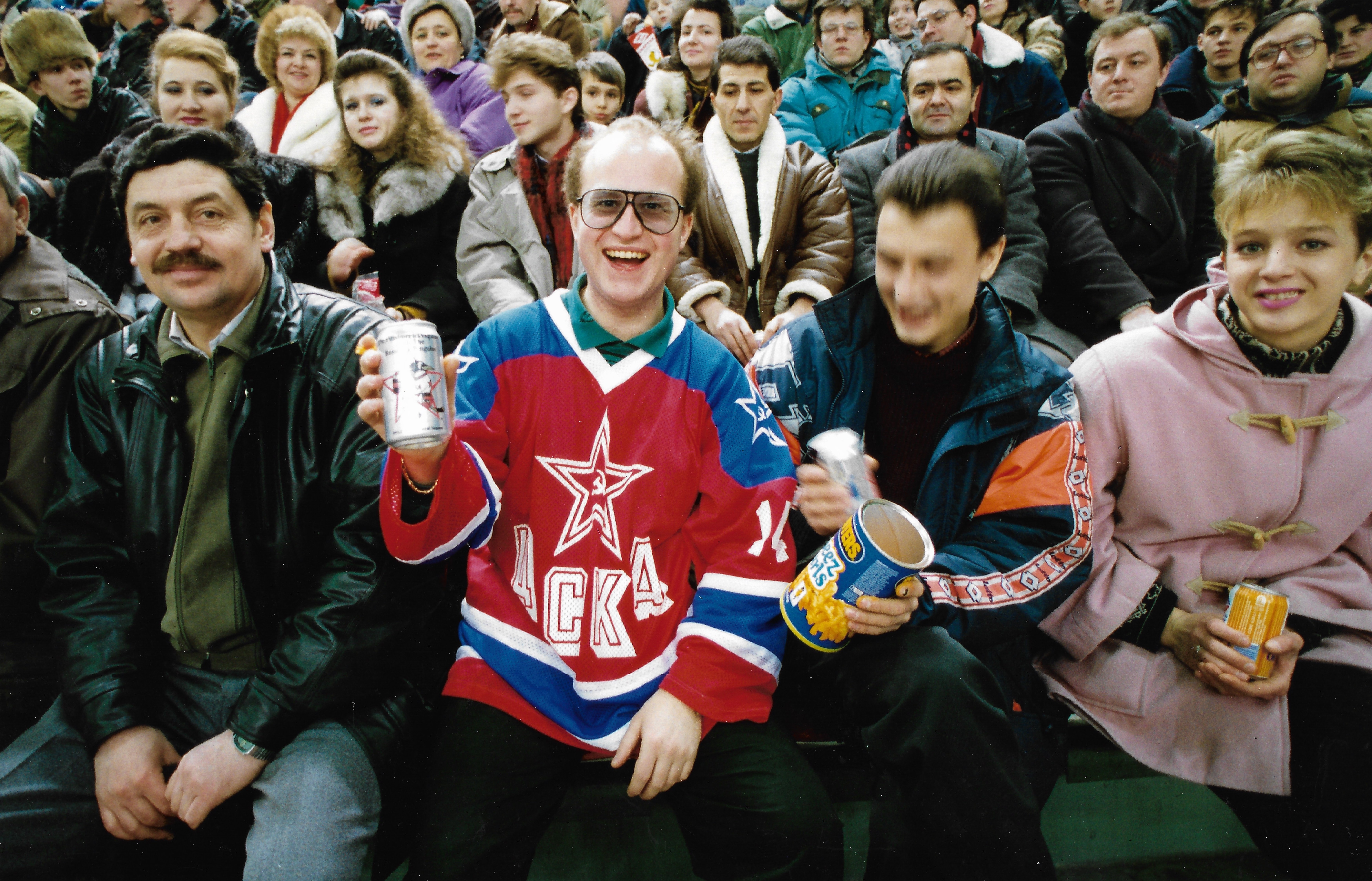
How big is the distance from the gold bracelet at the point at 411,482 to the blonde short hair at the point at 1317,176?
7.04 feet

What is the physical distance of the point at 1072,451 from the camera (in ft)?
6.42

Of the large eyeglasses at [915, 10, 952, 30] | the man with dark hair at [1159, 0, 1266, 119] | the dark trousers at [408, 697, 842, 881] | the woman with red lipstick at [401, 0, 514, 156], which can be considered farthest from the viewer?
the large eyeglasses at [915, 10, 952, 30]

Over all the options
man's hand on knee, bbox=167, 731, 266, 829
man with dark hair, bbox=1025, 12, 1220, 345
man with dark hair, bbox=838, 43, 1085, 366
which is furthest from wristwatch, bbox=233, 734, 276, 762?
man with dark hair, bbox=1025, 12, 1220, 345

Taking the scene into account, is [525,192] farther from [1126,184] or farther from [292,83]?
[1126,184]

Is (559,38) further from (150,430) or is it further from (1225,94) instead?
(150,430)

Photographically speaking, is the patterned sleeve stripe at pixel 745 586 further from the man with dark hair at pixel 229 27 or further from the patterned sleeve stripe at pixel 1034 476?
the man with dark hair at pixel 229 27

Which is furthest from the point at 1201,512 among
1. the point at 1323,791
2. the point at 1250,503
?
the point at 1323,791

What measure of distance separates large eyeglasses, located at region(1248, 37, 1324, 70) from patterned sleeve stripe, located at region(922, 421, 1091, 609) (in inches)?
140

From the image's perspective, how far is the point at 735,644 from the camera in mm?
1753

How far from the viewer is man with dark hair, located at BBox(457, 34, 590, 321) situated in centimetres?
370

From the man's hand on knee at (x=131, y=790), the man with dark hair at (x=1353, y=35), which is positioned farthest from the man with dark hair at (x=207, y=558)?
the man with dark hair at (x=1353, y=35)

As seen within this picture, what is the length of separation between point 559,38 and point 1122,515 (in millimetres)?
5891

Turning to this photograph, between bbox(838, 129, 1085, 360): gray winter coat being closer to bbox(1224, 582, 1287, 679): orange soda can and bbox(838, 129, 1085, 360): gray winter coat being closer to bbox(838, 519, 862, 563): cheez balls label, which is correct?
bbox(1224, 582, 1287, 679): orange soda can

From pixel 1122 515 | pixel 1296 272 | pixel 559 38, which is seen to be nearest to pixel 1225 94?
pixel 1296 272
